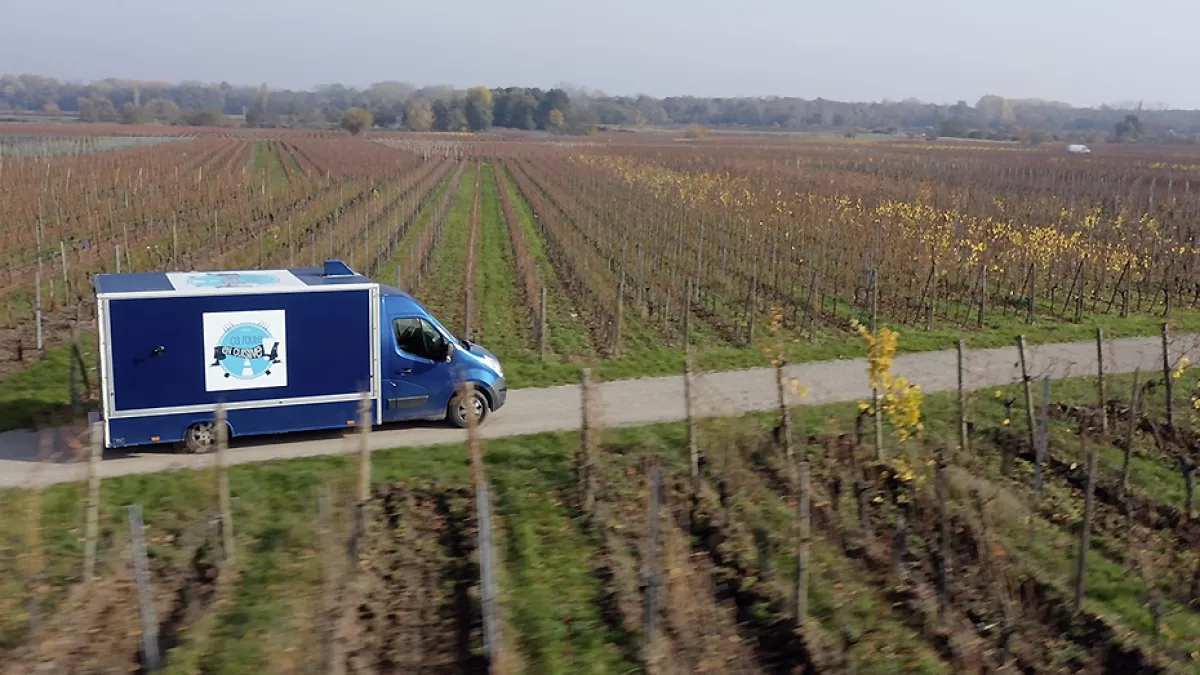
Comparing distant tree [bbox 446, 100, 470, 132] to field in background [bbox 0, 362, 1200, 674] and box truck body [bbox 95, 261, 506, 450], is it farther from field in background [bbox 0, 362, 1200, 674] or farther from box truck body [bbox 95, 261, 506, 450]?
field in background [bbox 0, 362, 1200, 674]

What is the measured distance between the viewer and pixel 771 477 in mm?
11930

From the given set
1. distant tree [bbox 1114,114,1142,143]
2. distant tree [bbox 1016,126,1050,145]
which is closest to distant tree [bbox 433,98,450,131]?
distant tree [bbox 1016,126,1050,145]

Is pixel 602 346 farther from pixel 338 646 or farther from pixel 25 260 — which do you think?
pixel 25 260

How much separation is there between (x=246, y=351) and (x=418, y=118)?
14420 centimetres

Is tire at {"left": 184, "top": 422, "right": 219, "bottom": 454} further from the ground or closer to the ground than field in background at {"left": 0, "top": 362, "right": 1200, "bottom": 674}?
further from the ground

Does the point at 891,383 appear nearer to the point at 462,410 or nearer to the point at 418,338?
the point at 462,410

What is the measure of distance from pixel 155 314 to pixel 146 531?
2.67 meters

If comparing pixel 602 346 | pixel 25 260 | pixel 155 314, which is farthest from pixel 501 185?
pixel 155 314

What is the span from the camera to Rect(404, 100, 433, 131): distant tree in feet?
493

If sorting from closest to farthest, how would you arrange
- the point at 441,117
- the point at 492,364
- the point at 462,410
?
the point at 462,410, the point at 492,364, the point at 441,117

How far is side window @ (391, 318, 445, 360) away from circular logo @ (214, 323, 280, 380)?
1.59 meters

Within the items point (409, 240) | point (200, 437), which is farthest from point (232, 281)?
point (409, 240)

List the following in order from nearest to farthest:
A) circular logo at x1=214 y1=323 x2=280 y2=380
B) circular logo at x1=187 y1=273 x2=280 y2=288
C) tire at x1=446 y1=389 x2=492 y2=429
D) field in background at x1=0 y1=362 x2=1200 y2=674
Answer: field in background at x1=0 y1=362 x2=1200 y2=674
circular logo at x1=214 y1=323 x2=280 y2=380
circular logo at x1=187 y1=273 x2=280 y2=288
tire at x1=446 y1=389 x2=492 y2=429

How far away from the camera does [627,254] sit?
90.5 ft
